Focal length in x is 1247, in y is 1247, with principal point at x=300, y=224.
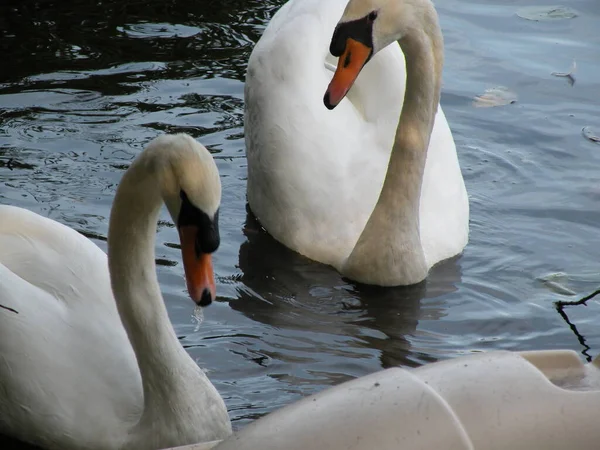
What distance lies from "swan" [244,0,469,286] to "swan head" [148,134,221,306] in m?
1.78

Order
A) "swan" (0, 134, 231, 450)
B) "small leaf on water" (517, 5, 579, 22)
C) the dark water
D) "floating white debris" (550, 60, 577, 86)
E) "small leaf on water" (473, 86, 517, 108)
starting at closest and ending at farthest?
1. "swan" (0, 134, 231, 450)
2. the dark water
3. "small leaf on water" (473, 86, 517, 108)
4. "floating white debris" (550, 60, 577, 86)
5. "small leaf on water" (517, 5, 579, 22)

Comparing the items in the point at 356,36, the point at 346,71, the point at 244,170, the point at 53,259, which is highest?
the point at 356,36

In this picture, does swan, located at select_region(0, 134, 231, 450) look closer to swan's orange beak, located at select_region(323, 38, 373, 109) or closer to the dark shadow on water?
the dark shadow on water

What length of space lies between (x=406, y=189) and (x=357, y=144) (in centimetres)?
58

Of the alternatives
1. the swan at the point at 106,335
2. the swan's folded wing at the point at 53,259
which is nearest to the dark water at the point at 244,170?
the swan at the point at 106,335

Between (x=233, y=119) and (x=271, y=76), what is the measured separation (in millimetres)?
1361

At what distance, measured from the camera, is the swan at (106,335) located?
427 cm

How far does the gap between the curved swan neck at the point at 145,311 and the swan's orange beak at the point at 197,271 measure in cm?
26

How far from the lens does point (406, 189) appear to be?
612 cm

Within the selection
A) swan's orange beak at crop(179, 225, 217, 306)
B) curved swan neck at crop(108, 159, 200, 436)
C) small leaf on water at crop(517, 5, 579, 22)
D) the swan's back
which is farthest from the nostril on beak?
small leaf on water at crop(517, 5, 579, 22)

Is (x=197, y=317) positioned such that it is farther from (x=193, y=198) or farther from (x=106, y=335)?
(x=193, y=198)

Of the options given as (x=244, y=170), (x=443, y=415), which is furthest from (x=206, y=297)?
(x=244, y=170)

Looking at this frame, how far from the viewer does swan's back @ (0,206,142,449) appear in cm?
461

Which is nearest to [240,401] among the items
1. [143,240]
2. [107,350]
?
[107,350]
